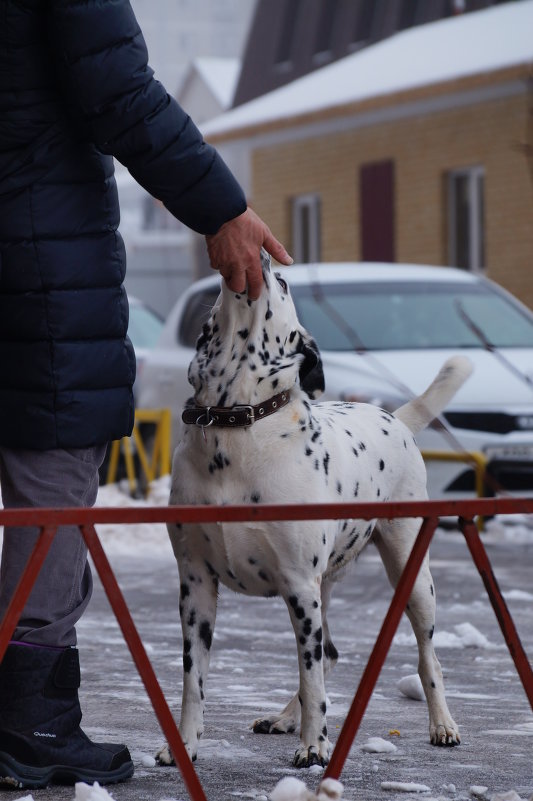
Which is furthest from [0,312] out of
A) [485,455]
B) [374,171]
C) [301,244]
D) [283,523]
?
[301,244]

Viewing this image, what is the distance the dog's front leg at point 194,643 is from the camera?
4418 millimetres

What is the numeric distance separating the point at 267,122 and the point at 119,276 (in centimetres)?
2103

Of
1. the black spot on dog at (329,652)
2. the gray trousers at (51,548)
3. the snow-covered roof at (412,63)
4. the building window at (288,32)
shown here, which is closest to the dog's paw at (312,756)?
the gray trousers at (51,548)

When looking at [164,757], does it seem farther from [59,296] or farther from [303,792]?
[59,296]

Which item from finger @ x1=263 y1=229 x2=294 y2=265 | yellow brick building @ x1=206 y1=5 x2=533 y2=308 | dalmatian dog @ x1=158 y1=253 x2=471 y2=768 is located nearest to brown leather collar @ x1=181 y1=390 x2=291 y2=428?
dalmatian dog @ x1=158 y1=253 x2=471 y2=768

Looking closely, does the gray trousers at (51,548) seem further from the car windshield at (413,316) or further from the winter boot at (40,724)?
the car windshield at (413,316)

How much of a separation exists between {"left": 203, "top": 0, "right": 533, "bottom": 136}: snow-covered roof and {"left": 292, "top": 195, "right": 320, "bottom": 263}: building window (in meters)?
1.67

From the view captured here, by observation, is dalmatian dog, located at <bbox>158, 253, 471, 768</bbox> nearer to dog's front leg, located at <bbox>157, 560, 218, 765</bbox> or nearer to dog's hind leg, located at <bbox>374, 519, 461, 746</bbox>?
dog's front leg, located at <bbox>157, 560, 218, 765</bbox>

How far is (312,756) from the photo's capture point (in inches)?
171

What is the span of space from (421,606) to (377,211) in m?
19.2

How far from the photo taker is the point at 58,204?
4.10 m

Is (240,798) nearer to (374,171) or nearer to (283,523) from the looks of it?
(283,523)

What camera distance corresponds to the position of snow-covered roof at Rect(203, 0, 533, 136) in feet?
67.8

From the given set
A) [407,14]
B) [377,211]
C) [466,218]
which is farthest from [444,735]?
[407,14]
